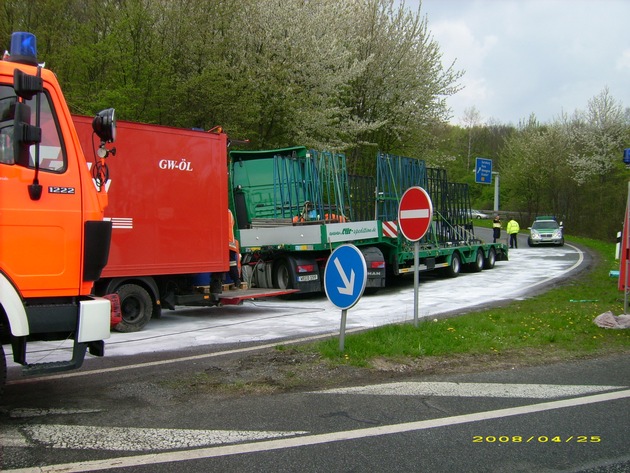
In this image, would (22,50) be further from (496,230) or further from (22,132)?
(496,230)

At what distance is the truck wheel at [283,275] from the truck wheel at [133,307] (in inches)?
178

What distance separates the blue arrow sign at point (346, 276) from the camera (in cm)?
693

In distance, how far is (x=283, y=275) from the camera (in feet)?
46.8

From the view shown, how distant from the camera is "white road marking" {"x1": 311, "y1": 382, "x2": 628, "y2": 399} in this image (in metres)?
5.74

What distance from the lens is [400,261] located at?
16.1 metres

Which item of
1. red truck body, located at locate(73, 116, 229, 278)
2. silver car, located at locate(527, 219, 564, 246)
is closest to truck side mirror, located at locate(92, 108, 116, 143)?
red truck body, located at locate(73, 116, 229, 278)

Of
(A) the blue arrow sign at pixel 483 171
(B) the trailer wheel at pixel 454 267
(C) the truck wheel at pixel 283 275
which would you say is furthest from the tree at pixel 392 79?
(C) the truck wheel at pixel 283 275

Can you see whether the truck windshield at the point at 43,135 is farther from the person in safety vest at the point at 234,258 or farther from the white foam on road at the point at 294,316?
the person in safety vest at the point at 234,258

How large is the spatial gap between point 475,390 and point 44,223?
4.27 metres

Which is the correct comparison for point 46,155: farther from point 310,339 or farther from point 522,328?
point 522,328

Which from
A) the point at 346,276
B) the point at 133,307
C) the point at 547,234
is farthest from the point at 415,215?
the point at 547,234

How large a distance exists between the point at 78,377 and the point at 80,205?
7.39ft

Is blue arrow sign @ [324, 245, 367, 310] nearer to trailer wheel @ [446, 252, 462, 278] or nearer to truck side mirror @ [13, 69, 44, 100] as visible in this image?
truck side mirror @ [13, 69, 44, 100]

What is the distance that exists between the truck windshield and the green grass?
367 cm
